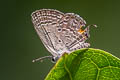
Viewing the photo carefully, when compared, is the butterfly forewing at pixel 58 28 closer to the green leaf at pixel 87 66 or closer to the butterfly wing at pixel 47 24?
the butterfly wing at pixel 47 24

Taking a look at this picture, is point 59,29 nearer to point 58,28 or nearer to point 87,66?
point 58,28

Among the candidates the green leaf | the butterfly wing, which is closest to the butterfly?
the butterfly wing

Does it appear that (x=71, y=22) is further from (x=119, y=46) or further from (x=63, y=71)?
(x=119, y=46)

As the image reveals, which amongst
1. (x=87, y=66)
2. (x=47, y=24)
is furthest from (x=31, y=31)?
(x=87, y=66)

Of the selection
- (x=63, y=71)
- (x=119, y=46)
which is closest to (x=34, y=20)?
(x=63, y=71)

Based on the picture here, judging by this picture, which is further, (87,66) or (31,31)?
(31,31)

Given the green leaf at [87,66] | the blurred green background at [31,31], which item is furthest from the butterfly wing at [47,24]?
the blurred green background at [31,31]
